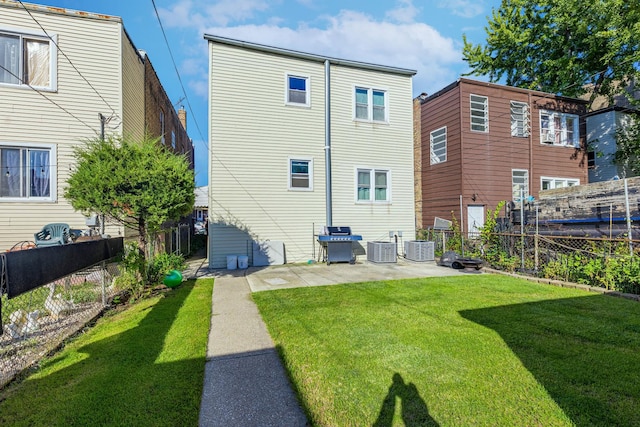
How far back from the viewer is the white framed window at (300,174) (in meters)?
11.4

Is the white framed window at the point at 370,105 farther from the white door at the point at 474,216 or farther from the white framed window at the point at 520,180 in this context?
the white framed window at the point at 520,180

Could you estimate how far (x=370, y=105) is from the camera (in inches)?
496

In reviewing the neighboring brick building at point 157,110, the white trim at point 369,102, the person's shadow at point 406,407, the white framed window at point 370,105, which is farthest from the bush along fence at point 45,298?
the white framed window at point 370,105

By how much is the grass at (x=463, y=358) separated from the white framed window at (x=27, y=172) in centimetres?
717

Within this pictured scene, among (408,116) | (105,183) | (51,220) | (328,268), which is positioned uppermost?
(408,116)

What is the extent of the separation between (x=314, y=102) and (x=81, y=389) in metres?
11.0

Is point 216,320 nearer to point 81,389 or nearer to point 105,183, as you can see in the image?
point 81,389

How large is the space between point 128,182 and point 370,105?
9.73m

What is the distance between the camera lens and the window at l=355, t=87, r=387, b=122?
Answer: 1251cm

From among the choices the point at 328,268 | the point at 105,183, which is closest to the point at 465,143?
the point at 328,268

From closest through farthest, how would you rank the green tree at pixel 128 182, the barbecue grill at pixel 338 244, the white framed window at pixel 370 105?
the green tree at pixel 128 182, the barbecue grill at pixel 338 244, the white framed window at pixel 370 105

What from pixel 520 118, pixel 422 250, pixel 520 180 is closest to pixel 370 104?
pixel 422 250

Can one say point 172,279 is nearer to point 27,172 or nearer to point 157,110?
point 27,172

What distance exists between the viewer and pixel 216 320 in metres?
4.87
